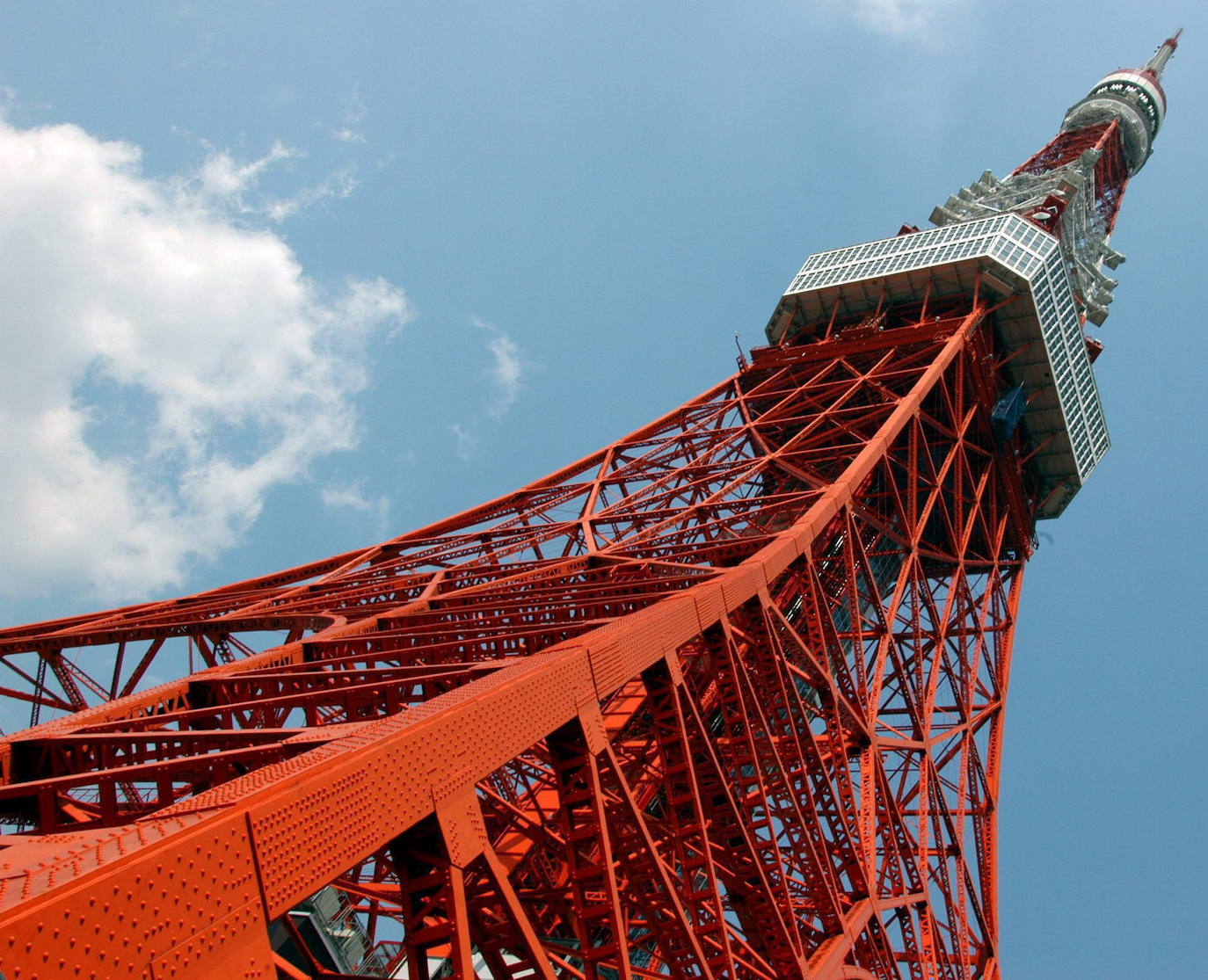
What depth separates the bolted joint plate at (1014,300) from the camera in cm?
3647

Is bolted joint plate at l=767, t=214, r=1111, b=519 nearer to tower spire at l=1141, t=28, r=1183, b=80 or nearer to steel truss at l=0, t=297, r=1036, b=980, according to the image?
steel truss at l=0, t=297, r=1036, b=980

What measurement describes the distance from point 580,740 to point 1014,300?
99.8 feet

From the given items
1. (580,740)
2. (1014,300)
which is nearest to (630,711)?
(580,740)

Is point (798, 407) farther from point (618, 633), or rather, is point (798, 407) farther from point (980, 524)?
point (618, 633)

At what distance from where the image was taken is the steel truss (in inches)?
245

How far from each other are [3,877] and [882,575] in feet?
107

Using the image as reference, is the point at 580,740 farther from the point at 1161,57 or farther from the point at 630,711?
the point at 1161,57

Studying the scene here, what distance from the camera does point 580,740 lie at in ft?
33.0

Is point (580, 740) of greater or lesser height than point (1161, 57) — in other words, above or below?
below

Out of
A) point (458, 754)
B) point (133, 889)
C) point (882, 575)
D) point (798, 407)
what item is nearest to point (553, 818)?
point (458, 754)

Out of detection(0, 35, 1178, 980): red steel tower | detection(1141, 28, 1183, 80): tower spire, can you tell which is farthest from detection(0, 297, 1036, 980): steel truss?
detection(1141, 28, 1183, 80): tower spire

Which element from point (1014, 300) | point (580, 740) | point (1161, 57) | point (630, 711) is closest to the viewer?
point (580, 740)

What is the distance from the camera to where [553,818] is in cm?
1744

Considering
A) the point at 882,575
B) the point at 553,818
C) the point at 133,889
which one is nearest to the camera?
the point at 133,889
